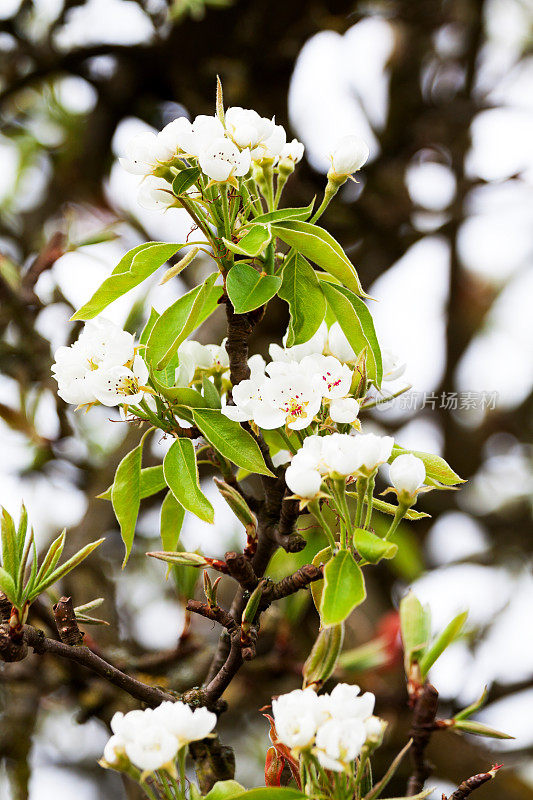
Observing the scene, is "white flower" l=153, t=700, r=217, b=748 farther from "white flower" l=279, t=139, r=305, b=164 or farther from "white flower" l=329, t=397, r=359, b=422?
"white flower" l=279, t=139, r=305, b=164

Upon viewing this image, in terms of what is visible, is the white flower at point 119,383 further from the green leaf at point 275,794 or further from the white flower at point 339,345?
the green leaf at point 275,794

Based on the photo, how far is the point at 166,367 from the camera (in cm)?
64

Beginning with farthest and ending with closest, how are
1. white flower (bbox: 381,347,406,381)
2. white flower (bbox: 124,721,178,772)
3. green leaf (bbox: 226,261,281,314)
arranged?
white flower (bbox: 381,347,406,381), green leaf (bbox: 226,261,281,314), white flower (bbox: 124,721,178,772)

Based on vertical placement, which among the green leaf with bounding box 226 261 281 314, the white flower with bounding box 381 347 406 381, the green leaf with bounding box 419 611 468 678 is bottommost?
the green leaf with bounding box 419 611 468 678

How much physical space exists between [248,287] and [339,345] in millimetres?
124

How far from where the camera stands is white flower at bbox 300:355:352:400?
0.60 metres

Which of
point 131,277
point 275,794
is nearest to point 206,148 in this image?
point 131,277

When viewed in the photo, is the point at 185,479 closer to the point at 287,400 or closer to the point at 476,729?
the point at 287,400

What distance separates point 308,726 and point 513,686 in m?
1.48

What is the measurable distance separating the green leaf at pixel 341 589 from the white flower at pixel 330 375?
5.1 inches

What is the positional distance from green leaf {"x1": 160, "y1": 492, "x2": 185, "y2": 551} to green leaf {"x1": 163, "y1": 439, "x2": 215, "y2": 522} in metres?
0.10

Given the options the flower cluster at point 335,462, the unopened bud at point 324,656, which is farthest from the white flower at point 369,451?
the unopened bud at point 324,656

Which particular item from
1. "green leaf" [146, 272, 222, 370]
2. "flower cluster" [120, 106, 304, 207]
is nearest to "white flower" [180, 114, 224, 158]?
"flower cluster" [120, 106, 304, 207]

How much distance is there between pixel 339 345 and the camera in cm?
68
